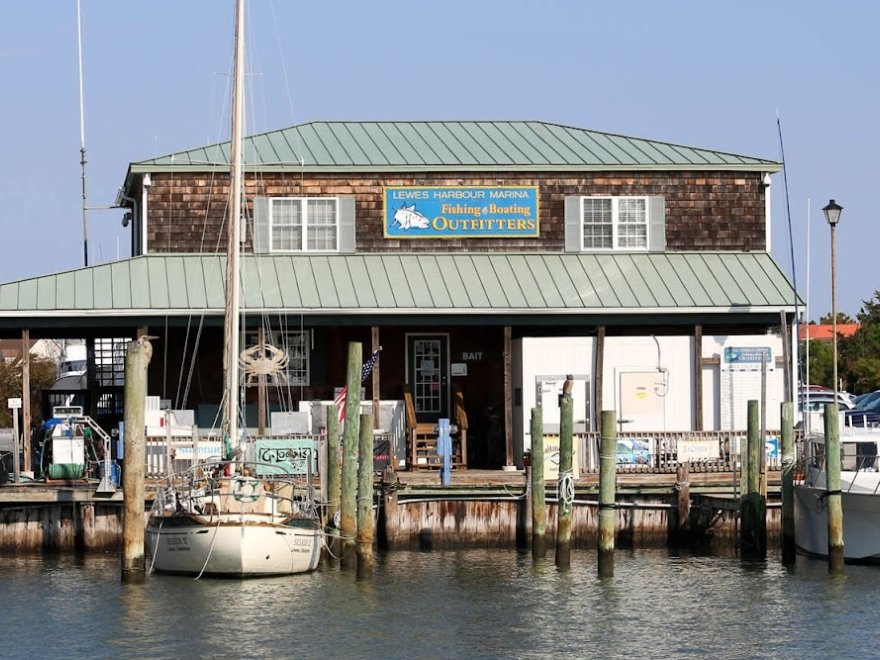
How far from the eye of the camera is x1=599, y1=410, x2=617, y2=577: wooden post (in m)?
29.4

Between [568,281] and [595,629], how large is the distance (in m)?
14.1

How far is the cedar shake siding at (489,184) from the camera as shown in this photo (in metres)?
39.2

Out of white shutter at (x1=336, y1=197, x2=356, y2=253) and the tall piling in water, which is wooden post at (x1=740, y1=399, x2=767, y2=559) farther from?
white shutter at (x1=336, y1=197, x2=356, y2=253)

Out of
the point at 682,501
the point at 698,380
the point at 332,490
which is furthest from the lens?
the point at 698,380

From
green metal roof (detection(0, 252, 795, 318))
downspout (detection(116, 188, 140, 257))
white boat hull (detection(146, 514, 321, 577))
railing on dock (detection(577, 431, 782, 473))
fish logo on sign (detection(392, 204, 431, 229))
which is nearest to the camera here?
white boat hull (detection(146, 514, 321, 577))

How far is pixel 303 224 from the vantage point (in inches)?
1555

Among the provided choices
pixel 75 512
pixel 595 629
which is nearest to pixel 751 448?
pixel 595 629

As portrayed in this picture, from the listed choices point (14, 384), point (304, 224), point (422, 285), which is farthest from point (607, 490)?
point (14, 384)

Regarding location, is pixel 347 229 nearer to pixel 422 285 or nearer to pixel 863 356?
pixel 422 285

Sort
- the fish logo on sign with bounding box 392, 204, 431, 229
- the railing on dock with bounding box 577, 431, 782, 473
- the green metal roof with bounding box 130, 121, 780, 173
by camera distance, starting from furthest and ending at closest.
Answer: the fish logo on sign with bounding box 392, 204, 431, 229 → the green metal roof with bounding box 130, 121, 780, 173 → the railing on dock with bounding box 577, 431, 782, 473

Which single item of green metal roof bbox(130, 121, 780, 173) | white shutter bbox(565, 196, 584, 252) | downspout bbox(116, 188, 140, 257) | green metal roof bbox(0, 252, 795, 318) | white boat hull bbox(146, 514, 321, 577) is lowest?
white boat hull bbox(146, 514, 321, 577)

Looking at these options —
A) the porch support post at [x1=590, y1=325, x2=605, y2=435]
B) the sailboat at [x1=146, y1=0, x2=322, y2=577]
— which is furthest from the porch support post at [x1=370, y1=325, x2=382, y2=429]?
the sailboat at [x1=146, y1=0, x2=322, y2=577]

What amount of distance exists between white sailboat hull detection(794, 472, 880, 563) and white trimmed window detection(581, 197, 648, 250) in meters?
10.2

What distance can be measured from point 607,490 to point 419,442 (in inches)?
358
